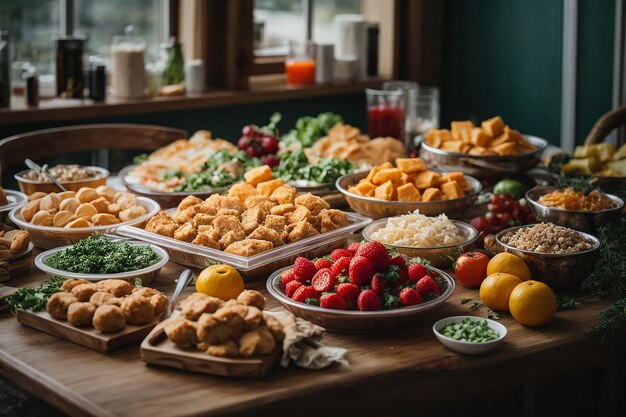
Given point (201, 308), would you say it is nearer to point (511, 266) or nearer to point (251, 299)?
point (251, 299)

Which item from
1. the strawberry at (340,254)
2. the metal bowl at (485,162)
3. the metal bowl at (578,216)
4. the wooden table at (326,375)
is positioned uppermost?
the metal bowl at (485,162)

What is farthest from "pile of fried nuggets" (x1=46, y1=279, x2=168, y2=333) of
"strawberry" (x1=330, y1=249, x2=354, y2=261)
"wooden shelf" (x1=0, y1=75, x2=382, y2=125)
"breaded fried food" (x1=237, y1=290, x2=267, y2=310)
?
"wooden shelf" (x1=0, y1=75, x2=382, y2=125)

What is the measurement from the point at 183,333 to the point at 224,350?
10 cm

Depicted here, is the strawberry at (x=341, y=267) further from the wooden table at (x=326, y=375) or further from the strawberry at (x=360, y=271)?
the wooden table at (x=326, y=375)

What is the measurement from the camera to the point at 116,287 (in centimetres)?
201

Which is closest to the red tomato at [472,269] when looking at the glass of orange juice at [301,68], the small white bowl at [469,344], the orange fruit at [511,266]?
the orange fruit at [511,266]

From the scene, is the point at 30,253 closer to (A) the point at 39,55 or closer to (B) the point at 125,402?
(B) the point at 125,402

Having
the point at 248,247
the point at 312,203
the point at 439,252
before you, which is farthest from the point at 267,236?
the point at 439,252

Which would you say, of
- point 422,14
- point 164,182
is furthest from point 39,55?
point 422,14

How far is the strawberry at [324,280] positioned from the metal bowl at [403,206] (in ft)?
2.48

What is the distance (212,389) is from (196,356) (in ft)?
0.26

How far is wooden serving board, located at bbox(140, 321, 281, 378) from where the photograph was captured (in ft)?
5.69

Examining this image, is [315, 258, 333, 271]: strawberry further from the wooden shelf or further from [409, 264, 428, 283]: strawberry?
the wooden shelf

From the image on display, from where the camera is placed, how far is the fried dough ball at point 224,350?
175 centimetres
